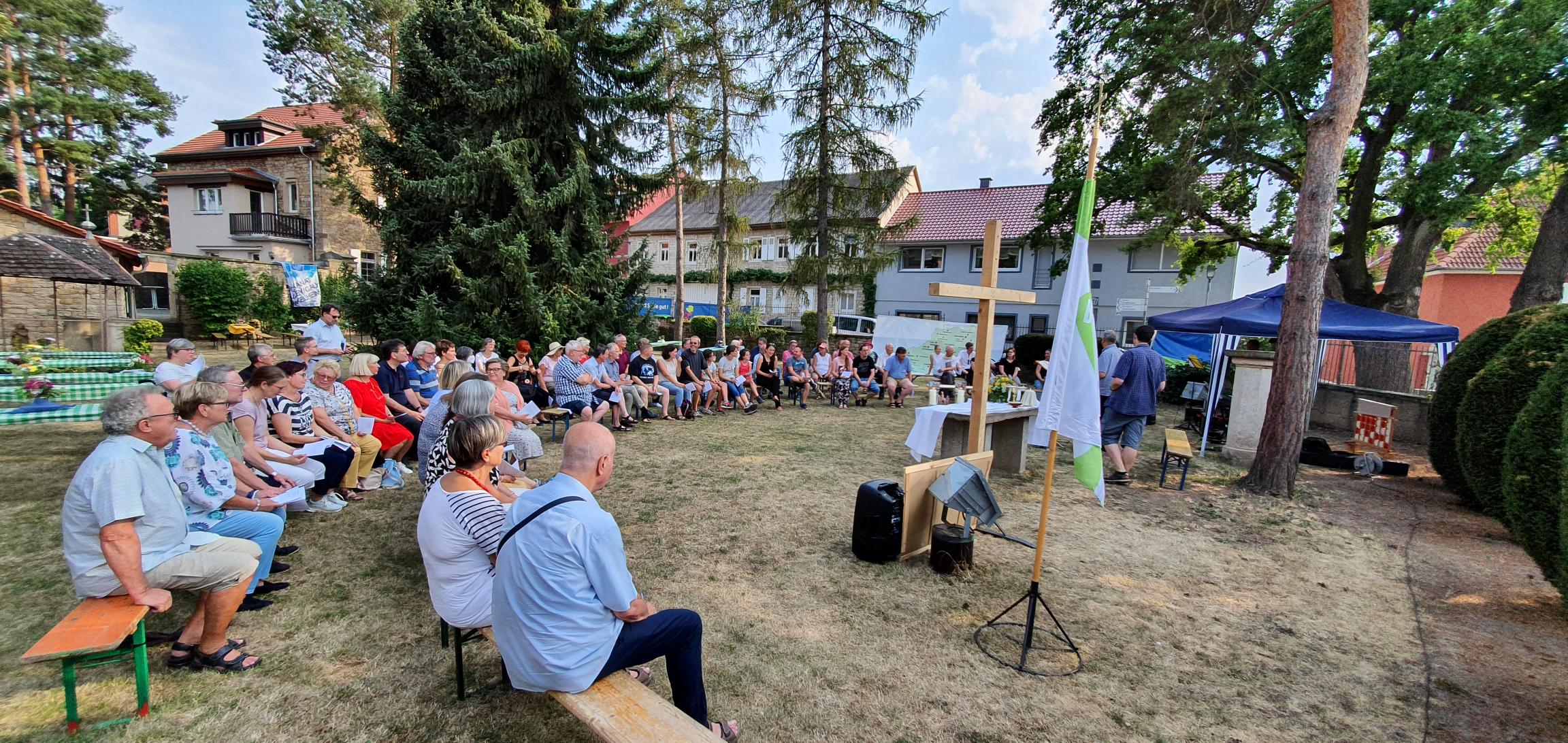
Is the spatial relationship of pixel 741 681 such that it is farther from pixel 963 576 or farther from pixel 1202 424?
pixel 1202 424

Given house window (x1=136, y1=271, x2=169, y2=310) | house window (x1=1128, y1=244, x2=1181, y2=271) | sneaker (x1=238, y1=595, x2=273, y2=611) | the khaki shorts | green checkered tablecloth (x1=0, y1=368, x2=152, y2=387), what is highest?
house window (x1=1128, y1=244, x2=1181, y2=271)

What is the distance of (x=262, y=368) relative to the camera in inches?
184

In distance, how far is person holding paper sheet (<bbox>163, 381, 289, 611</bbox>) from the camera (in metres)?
3.23

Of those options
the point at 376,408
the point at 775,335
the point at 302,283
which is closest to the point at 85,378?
the point at 376,408

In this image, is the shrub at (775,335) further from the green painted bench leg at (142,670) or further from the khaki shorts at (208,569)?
the green painted bench leg at (142,670)

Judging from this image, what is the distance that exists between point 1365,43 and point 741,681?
8316 millimetres

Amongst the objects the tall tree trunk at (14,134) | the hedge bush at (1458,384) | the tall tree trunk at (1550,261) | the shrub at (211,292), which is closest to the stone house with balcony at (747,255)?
the shrub at (211,292)

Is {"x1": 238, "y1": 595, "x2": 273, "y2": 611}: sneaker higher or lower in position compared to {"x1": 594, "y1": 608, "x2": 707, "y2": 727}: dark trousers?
lower

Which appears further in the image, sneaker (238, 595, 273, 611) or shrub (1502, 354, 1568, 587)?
sneaker (238, 595, 273, 611)

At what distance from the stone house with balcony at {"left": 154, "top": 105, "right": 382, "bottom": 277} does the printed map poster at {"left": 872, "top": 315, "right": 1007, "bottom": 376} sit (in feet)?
72.5

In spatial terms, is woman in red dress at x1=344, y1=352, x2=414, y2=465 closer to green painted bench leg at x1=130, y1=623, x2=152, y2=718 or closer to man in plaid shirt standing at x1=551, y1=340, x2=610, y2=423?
man in plaid shirt standing at x1=551, y1=340, x2=610, y2=423

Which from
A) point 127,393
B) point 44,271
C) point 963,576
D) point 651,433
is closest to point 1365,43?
point 963,576

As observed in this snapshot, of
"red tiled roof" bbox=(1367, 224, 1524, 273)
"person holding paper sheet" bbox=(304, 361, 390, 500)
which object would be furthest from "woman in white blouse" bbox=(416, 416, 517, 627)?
"red tiled roof" bbox=(1367, 224, 1524, 273)

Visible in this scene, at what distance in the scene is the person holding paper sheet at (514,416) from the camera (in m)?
5.69
